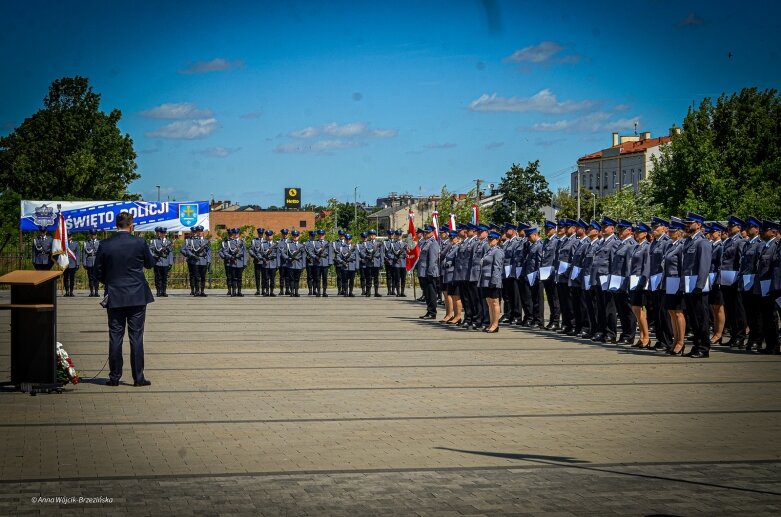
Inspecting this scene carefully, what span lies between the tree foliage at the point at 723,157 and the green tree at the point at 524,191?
37.5 feet

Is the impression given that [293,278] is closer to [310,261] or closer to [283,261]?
[283,261]

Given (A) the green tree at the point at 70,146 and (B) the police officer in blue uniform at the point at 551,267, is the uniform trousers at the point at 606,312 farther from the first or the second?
(A) the green tree at the point at 70,146

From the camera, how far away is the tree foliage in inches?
2596

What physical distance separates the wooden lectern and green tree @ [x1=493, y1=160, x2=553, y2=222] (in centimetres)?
7158

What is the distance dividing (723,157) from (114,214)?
4511cm

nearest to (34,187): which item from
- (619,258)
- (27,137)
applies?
(27,137)

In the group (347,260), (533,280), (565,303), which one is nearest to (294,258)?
(347,260)

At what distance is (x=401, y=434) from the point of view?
987cm

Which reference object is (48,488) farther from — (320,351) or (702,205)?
(702,205)

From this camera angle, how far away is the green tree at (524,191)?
272ft

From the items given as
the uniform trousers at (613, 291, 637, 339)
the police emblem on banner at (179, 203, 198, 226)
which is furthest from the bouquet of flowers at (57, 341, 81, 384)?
the police emblem on banner at (179, 203, 198, 226)

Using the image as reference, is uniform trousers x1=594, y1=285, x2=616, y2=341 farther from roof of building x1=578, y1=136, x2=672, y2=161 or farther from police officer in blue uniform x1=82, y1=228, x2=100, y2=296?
roof of building x1=578, y1=136, x2=672, y2=161

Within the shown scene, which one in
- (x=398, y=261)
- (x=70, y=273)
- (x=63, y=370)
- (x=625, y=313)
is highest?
(x=398, y=261)

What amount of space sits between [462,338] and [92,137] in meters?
59.2
